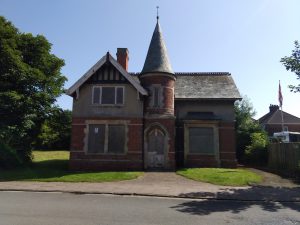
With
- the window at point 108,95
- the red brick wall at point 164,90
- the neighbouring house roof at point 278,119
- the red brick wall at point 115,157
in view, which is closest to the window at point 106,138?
the red brick wall at point 115,157

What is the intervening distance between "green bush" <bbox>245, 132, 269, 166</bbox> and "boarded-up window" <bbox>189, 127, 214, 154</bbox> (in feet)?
22.7

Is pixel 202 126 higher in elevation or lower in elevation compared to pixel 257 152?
higher

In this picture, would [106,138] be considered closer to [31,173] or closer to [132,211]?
[31,173]

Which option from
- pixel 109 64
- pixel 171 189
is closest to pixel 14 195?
pixel 171 189

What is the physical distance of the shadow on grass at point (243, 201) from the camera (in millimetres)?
11008

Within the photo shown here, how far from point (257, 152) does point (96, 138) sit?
15.0 metres

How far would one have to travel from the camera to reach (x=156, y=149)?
23.3 m

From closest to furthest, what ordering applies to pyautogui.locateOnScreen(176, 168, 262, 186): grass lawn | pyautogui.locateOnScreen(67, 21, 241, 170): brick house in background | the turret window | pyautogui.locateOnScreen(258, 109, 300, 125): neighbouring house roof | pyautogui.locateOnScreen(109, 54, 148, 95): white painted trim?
1. pyautogui.locateOnScreen(176, 168, 262, 186): grass lawn
2. pyautogui.locateOnScreen(109, 54, 148, 95): white painted trim
3. pyautogui.locateOnScreen(67, 21, 241, 170): brick house in background
4. the turret window
5. pyautogui.locateOnScreen(258, 109, 300, 125): neighbouring house roof

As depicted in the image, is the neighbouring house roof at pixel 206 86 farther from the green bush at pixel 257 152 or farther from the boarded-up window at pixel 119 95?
the green bush at pixel 257 152

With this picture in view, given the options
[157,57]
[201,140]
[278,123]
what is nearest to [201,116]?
[201,140]

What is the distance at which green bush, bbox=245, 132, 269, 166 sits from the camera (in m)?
29.3

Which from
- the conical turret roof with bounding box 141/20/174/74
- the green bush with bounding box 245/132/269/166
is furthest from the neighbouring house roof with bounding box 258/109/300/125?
the conical turret roof with bounding box 141/20/174/74

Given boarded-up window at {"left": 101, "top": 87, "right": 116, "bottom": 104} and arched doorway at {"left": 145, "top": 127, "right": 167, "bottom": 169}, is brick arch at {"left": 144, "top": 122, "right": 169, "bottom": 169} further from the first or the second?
boarded-up window at {"left": 101, "top": 87, "right": 116, "bottom": 104}

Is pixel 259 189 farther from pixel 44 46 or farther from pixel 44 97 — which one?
pixel 44 46
